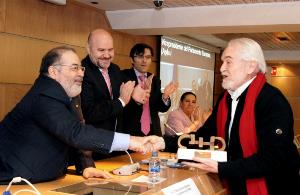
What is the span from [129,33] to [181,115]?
4.70ft

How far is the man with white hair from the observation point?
2.20 m

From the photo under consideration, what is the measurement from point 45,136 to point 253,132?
111 centimetres

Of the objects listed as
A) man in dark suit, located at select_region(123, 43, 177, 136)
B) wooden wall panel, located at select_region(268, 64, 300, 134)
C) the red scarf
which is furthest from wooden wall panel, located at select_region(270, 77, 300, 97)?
the red scarf

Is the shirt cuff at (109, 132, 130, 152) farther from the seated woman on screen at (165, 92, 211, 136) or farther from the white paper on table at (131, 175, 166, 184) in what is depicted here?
the seated woman on screen at (165, 92, 211, 136)

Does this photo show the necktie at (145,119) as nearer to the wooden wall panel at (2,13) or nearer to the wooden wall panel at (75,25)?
the wooden wall panel at (2,13)

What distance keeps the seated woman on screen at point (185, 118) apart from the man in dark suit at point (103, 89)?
1.98m

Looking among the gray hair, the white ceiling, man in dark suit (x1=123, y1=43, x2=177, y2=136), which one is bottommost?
man in dark suit (x1=123, y1=43, x2=177, y2=136)

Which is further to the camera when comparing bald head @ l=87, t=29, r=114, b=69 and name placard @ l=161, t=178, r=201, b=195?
Result: bald head @ l=87, t=29, r=114, b=69

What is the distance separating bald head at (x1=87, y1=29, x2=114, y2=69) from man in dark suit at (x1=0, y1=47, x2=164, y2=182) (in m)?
0.87

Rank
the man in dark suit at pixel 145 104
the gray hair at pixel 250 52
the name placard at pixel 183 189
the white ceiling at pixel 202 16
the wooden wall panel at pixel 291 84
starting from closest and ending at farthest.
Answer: the name placard at pixel 183 189 < the gray hair at pixel 250 52 < the man in dark suit at pixel 145 104 < the white ceiling at pixel 202 16 < the wooden wall panel at pixel 291 84

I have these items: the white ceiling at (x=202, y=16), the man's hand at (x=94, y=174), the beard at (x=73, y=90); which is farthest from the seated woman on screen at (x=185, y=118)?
the beard at (x=73, y=90)

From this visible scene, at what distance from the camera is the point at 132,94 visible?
122 inches

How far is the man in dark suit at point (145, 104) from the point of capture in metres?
3.59

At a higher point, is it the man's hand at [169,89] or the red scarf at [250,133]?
the man's hand at [169,89]
